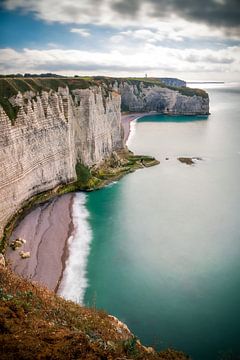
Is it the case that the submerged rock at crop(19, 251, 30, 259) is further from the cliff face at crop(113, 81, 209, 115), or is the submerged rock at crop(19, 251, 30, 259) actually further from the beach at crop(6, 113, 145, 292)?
the cliff face at crop(113, 81, 209, 115)

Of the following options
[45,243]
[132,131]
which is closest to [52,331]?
[45,243]

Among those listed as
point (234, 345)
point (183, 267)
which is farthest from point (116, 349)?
point (183, 267)

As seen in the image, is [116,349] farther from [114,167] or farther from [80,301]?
[114,167]

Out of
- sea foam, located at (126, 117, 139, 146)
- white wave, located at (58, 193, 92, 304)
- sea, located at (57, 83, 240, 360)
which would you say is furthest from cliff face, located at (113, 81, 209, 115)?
white wave, located at (58, 193, 92, 304)

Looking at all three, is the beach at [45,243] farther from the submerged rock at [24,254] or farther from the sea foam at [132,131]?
the sea foam at [132,131]

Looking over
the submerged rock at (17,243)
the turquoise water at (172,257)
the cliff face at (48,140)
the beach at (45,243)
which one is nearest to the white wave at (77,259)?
the beach at (45,243)
